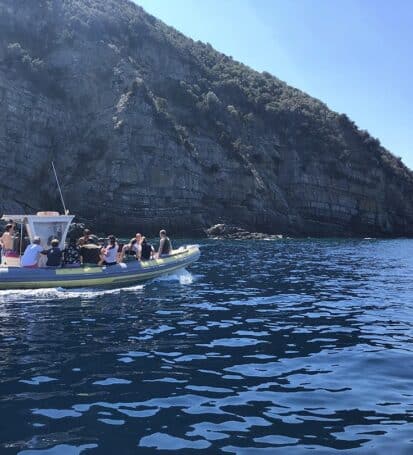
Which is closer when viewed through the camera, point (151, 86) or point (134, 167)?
point (134, 167)

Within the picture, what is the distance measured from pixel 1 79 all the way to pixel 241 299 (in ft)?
182

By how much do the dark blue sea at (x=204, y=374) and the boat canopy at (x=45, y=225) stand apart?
3260 millimetres

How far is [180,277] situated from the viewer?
2375 centimetres

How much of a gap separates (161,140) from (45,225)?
4854cm

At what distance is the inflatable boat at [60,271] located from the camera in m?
18.5

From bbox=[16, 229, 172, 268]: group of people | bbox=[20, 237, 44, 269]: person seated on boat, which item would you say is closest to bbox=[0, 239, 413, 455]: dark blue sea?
bbox=[20, 237, 44, 269]: person seated on boat

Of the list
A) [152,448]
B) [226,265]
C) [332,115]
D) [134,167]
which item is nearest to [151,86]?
[134,167]

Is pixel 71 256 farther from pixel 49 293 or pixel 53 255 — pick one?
pixel 49 293

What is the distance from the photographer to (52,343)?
11.4 meters

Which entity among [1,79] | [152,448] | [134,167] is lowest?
[152,448]

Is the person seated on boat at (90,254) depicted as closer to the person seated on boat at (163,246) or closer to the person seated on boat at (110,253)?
the person seated on boat at (110,253)

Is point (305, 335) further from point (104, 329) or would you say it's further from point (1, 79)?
point (1, 79)

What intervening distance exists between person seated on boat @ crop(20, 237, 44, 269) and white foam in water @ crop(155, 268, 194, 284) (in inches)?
209

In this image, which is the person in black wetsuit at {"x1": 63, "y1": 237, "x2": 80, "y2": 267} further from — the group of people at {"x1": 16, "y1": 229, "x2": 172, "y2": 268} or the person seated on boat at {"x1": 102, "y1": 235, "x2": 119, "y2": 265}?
the person seated on boat at {"x1": 102, "y1": 235, "x2": 119, "y2": 265}
